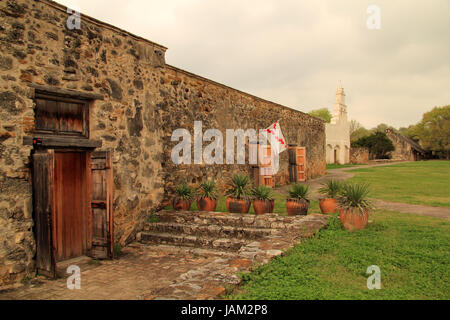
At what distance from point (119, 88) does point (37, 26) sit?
1924 millimetres

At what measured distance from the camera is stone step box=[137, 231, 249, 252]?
6262 millimetres

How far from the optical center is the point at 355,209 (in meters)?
6.32

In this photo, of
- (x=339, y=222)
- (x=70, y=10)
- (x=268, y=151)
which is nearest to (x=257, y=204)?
(x=339, y=222)

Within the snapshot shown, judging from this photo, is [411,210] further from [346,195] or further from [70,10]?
[70,10]

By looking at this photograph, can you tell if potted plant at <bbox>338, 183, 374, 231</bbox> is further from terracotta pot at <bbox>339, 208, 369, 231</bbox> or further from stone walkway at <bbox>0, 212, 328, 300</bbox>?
stone walkway at <bbox>0, 212, 328, 300</bbox>

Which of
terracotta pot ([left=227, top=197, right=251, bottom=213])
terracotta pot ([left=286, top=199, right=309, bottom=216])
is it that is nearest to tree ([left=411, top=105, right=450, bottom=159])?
terracotta pot ([left=286, top=199, right=309, bottom=216])

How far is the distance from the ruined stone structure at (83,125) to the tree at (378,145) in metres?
39.3

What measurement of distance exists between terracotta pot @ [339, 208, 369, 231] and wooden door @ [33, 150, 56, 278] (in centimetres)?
514

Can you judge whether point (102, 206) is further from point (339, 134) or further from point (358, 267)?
point (339, 134)

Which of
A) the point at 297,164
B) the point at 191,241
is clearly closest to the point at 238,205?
the point at 191,241

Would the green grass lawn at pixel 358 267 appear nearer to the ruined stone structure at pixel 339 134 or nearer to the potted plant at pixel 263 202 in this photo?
the potted plant at pixel 263 202

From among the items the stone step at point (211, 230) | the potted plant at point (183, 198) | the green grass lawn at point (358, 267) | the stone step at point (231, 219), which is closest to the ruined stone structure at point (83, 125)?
the potted plant at point (183, 198)

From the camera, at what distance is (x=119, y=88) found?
6957 millimetres
